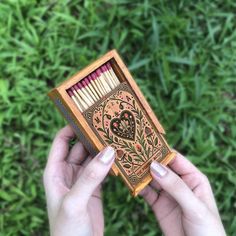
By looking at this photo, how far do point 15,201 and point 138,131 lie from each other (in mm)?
1052

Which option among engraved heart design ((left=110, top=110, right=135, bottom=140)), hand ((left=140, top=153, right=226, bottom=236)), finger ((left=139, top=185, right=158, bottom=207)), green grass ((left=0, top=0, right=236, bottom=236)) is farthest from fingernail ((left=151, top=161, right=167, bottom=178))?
green grass ((left=0, top=0, right=236, bottom=236))

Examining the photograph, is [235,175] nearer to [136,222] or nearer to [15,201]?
[136,222]

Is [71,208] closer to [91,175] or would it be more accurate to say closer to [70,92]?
[91,175]

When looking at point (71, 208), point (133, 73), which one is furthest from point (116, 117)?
point (133, 73)

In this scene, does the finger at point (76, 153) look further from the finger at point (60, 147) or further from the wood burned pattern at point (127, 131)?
the wood burned pattern at point (127, 131)

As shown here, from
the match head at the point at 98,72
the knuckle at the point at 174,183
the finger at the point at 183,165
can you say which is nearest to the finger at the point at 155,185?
the finger at the point at 183,165

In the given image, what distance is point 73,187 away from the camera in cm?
150

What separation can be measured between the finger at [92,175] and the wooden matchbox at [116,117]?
0.27ft

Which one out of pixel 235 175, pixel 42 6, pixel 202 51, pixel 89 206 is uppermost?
pixel 42 6

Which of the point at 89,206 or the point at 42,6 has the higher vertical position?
the point at 42,6

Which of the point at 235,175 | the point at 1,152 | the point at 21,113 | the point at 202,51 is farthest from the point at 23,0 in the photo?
the point at 235,175

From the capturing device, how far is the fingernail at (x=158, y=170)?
1568mm

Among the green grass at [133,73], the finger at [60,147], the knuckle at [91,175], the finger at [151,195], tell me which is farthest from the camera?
the green grass at [133,73]

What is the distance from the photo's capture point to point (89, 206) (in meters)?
1.86
